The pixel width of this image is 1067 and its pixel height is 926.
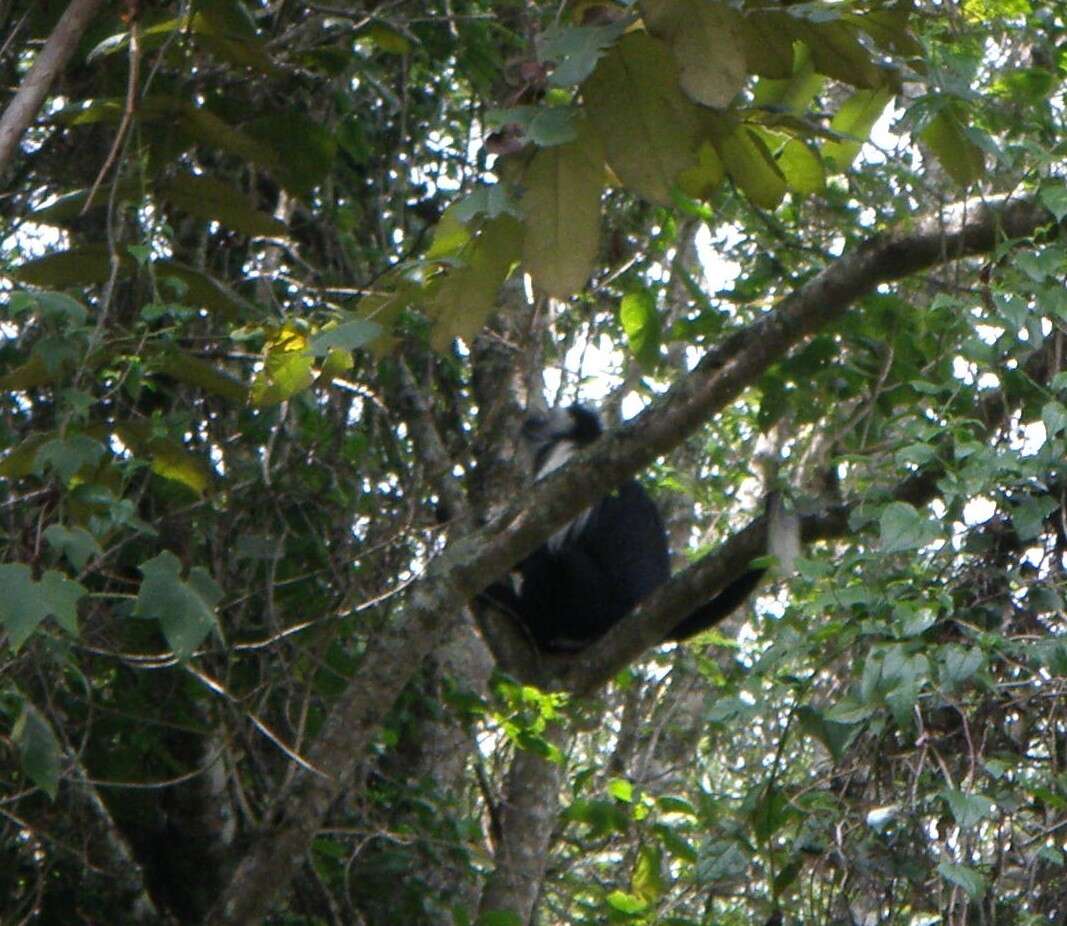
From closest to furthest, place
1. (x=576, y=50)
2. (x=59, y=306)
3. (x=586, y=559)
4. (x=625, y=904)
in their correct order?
(x=576, y=50) < (x=59, y=306) < (x=625, y=904) < (x=586, y=559)

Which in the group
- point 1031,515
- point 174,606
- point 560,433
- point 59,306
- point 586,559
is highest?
point 560,433

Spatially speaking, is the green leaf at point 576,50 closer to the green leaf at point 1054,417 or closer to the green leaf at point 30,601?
the green leaf at point 30,601

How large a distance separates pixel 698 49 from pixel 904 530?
90cm

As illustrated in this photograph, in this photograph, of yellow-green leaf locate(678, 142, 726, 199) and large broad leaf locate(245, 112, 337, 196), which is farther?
large broad leaf locate(245, 112, 337, 196)

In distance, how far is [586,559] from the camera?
532 centimetres

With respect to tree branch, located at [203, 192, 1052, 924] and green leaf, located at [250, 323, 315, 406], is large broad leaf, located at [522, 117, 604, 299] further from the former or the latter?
tree branch, located at [203, 192, 1052, 924]

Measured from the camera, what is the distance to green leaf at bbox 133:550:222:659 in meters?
1.76

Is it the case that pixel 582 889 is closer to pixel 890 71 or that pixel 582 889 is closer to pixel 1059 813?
pixel 1059 813

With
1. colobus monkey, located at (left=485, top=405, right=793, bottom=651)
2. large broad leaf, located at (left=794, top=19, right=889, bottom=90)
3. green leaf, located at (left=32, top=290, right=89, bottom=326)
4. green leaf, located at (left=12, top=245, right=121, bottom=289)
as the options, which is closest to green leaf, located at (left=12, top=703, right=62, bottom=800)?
green leaf, located at (left=32, top=290, right=89, bottom=326)

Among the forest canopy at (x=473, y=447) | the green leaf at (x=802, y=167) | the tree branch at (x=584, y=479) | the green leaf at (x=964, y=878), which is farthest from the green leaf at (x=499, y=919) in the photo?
the green leaf at (x=802, y=167)

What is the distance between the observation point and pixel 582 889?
376 centimetres

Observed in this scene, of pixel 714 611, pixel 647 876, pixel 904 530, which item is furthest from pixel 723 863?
pixel 714 611

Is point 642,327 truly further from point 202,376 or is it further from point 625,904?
point 202,376

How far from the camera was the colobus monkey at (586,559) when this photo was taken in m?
5.12
